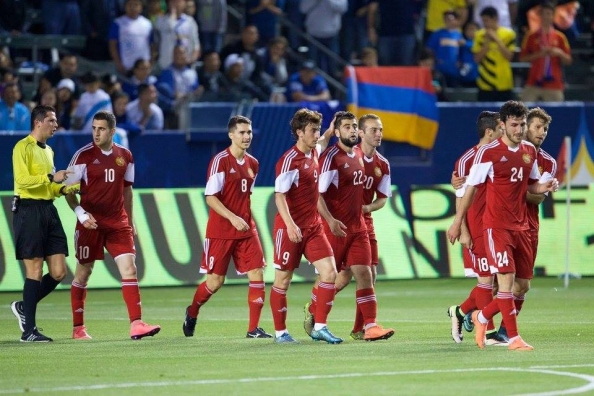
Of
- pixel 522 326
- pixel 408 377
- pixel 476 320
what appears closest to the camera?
pixel 408 377

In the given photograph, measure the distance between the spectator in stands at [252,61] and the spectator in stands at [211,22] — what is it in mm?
799

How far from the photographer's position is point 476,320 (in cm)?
1338

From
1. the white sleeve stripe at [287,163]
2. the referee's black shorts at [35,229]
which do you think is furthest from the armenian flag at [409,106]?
the referee's black shorts at [35,229]

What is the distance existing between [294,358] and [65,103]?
11858 millimetres

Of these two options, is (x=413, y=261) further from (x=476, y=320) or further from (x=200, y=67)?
(x=476, y=320)

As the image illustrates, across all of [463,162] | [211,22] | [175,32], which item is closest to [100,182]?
[463,162]

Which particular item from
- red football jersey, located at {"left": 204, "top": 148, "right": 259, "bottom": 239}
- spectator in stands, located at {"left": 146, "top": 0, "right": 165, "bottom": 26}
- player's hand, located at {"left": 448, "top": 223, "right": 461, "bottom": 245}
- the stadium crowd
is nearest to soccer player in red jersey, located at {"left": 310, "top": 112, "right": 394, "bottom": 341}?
red football jersey, located at {"left": 204, "top": 148, "right": 259, "bottom": 239}

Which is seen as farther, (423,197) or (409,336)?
(423,197)

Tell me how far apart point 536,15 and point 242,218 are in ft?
46.6

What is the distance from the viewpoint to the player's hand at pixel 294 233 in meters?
13.5

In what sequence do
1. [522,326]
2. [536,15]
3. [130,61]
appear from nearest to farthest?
[522,326], [130,61], [536,15]

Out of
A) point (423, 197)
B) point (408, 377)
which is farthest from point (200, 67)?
point (408, 377)

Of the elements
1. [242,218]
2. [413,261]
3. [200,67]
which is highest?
[200,67]

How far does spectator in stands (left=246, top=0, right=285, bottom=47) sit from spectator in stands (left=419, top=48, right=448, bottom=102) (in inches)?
113
